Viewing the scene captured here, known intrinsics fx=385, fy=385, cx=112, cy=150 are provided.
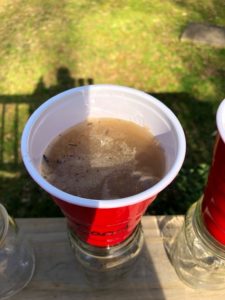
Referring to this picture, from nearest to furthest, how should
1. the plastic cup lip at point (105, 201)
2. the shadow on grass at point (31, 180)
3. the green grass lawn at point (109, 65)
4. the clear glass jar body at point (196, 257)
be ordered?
the plastic cup lip at point (105, 201)
the clear glass jar body at point (196, 257)
the shadow on grass at point (31, 180)
the green grass lawn at point (109, 65)

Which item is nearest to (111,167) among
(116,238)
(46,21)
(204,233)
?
(116,238)

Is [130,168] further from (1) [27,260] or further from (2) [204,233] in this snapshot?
(1) [27,260]

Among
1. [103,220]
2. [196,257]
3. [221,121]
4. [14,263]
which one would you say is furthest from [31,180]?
[221,121]

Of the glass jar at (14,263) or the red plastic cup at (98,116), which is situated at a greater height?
the red plastic cup at (98,116)

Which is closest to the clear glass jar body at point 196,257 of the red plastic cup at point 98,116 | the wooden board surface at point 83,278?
the wooden board surface at point 83,278

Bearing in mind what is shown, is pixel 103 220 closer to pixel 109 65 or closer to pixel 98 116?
pixel 98 116

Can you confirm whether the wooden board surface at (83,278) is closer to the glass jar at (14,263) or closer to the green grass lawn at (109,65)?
the glass jar at (14,263)
